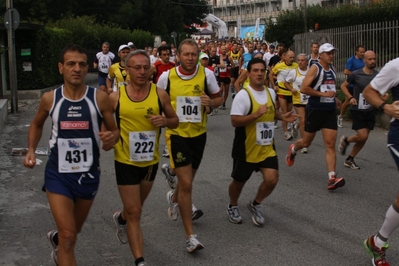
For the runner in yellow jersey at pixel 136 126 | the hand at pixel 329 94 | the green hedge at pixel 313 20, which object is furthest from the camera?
the green hedge at pixel 313 20

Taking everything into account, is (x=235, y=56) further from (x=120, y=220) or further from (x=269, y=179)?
(x=120, y=220)

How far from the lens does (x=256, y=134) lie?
23.6ft

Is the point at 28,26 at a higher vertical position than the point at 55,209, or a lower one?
higher

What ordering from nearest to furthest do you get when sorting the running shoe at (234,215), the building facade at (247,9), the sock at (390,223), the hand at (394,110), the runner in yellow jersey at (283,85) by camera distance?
the hand at (394,110)
the sock at (390,223)
the running shoe at (234,215)
the runner in yellow jersey at (283,85)
the building facade at (247,9)

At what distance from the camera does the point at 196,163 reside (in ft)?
23.2

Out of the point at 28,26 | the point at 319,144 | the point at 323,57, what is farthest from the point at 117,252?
the point at 28,26

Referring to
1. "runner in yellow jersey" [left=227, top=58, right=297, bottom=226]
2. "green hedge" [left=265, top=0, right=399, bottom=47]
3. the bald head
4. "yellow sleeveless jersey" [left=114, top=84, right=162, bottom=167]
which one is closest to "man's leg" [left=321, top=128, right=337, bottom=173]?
the bald head

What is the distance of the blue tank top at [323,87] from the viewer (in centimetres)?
948

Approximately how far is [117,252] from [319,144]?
7725 millimetres

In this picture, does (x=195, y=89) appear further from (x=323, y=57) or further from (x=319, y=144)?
(x=319, y=144)

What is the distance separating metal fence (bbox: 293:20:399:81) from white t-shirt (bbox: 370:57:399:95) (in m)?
12.3

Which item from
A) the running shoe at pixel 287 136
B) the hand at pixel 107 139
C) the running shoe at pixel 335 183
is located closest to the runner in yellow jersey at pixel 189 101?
the hand at pixel 107 139

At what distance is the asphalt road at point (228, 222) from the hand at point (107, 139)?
137 cm

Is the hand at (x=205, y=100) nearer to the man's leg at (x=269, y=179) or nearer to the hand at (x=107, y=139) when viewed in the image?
the man's leg at (x=269, y=179)
